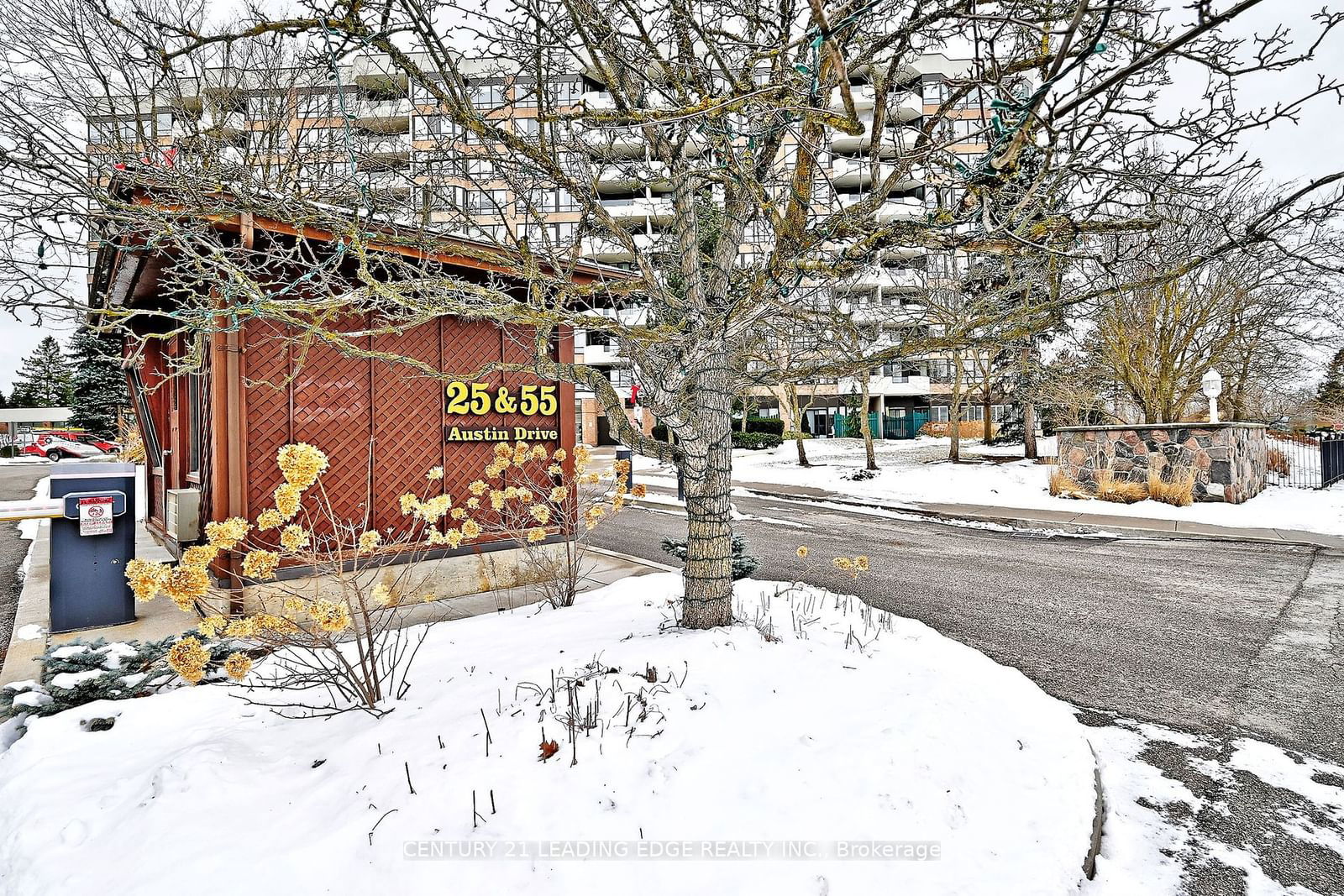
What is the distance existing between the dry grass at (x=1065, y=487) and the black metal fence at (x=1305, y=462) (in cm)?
516

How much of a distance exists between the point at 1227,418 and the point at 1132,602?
1782 centimetres

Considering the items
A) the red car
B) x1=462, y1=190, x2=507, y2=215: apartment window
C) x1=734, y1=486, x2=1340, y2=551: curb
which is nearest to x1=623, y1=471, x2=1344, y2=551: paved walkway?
x1=734, y1=486, x2=1340, y2=551: curb

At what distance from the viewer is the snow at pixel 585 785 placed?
2.09 m

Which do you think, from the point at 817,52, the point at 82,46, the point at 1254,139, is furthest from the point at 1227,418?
the point at 82,46

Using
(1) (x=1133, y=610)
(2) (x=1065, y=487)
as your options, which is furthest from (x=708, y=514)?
(2) (x=1065, y=487)

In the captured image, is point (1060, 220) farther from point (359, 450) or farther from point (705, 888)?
point (359, 450)

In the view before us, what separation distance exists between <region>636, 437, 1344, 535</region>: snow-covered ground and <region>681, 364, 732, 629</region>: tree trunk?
10.4 meters

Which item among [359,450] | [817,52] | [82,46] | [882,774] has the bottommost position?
[882,774]

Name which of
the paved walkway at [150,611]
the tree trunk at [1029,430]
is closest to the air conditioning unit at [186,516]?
the paved walkway at [150,611]

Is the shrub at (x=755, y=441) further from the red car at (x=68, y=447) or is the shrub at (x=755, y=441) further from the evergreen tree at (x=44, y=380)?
the evergreen tree at (x=44, y=380)

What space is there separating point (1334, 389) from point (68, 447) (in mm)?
58390

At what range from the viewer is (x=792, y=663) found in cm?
354

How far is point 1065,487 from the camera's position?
13.0 metres

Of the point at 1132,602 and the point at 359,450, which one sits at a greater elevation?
the point at 359,450
